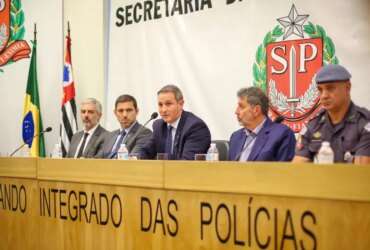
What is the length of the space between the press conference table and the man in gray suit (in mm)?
1096

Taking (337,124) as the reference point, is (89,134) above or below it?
below

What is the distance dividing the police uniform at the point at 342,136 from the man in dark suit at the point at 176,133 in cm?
89

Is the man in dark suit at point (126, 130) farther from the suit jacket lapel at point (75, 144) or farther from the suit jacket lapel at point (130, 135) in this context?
the suit jacket lapel at point (75, 144)

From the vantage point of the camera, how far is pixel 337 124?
2.60 m

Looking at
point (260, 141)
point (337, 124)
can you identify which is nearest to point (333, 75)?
point (337, 124)

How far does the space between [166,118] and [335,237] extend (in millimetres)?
2018

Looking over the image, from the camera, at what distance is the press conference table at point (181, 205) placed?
1.68 metres

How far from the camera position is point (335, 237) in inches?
65.2

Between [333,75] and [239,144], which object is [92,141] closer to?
[239,144]

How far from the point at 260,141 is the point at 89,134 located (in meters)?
1.84

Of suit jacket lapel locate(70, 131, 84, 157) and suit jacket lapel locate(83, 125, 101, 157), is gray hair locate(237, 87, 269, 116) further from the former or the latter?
suit jacket lapel locate(70, 131, 84, 157)

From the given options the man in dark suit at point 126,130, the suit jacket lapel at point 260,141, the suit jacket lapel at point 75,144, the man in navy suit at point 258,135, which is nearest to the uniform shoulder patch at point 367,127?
the man in navy suit at point 258,135

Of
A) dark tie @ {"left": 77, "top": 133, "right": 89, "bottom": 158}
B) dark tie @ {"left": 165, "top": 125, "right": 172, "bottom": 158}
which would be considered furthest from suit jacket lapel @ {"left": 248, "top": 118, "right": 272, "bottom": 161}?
dark tie @ {"left": 77, "top": 133, "right": 89, "bottom": 158}

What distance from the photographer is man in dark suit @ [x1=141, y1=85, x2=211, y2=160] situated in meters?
3.48
